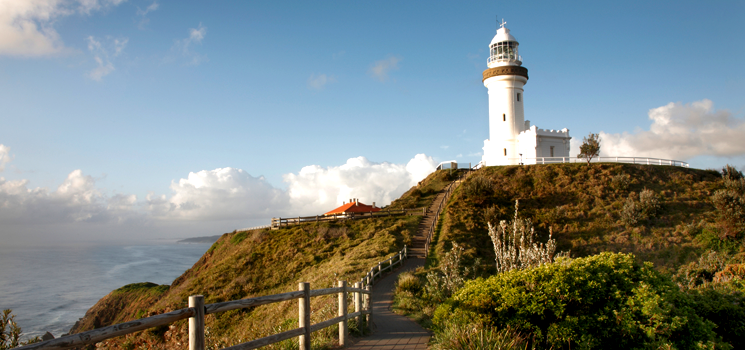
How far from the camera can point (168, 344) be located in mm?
17109

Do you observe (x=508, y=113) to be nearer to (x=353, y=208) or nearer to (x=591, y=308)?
(x=353, y=208)

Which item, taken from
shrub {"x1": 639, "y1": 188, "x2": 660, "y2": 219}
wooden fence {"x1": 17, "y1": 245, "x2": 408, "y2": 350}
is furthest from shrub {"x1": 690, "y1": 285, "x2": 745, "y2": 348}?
shrub {"x1": 639, "y1": 188, "x2": 660, "y2": 219}

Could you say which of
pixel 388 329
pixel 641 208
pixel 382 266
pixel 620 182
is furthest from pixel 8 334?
pixel 620 182

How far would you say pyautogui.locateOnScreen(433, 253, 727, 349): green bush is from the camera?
722 cm

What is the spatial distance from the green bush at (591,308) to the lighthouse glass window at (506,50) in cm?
4198

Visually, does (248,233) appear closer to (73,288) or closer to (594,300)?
(594,300)

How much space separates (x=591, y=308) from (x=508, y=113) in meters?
41.0

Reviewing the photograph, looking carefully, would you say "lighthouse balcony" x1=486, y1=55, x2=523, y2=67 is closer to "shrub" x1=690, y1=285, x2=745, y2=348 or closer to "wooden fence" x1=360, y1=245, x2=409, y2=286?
"wooden fence" x1=360, y1=245, x2=409, y2=286

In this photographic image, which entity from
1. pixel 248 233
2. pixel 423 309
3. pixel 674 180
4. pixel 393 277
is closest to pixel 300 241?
pixel 248 233

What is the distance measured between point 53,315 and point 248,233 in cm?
2772

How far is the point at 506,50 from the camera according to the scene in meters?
46.4

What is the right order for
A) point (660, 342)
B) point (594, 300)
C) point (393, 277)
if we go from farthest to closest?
point (393, 277), point (594, 300), point (660, 342)

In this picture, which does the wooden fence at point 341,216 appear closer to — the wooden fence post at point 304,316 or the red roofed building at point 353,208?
the red roofed building at point 353,208

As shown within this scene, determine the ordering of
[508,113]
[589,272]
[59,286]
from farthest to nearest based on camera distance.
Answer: [59,286] → [508,113] → [589,272]
